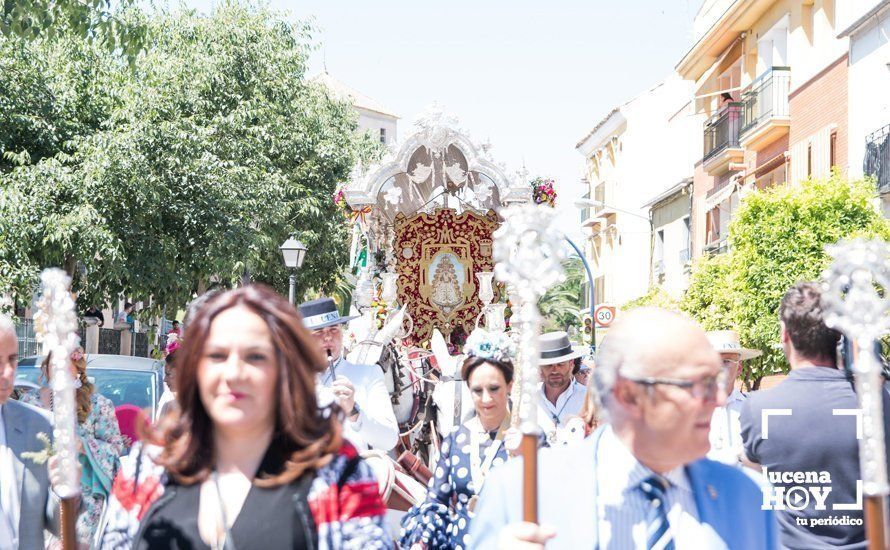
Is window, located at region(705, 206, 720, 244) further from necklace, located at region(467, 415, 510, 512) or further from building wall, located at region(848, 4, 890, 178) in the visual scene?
necklace, located at region(467, 415, 510, 512)

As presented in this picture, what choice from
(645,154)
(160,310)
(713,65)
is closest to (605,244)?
(645,154)

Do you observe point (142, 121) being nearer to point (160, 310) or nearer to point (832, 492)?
point (160, 310)

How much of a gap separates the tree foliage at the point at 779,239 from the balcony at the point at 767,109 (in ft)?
20.2

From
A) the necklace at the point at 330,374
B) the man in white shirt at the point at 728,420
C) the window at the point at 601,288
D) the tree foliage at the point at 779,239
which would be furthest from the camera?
the window at the point at 601,288

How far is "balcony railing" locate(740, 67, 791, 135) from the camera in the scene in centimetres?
2811

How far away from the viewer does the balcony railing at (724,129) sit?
31.6 metres

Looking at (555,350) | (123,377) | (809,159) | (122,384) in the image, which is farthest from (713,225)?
(555,350)

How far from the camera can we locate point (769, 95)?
28562mm

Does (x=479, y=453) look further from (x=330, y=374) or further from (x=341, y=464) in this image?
(x=341, y=464)

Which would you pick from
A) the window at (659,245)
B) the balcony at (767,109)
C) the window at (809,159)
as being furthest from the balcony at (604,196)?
the window at (809,159)

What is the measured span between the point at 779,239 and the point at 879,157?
226 centimetres

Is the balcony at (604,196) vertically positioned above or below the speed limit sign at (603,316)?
above

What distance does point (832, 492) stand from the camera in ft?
15.1
